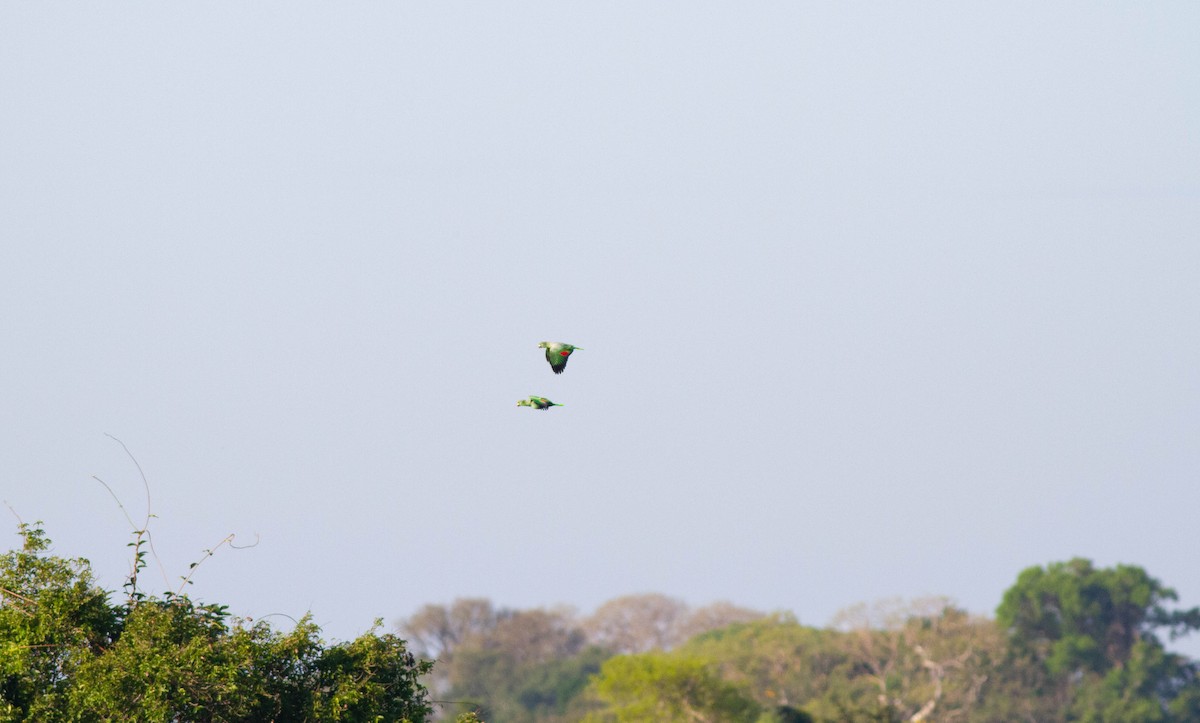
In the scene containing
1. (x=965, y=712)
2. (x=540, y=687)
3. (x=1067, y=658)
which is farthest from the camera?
(x=540, y=687)

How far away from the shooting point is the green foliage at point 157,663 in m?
14.3

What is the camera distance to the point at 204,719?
14.7 metres

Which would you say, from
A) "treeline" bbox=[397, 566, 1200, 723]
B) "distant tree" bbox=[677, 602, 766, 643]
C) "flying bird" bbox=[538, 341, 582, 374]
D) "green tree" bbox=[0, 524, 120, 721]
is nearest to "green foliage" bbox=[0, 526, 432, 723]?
"green tree" bbox=[0, 524, 120, 721]

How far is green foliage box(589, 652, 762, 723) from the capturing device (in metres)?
56.9

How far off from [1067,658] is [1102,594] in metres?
6.29

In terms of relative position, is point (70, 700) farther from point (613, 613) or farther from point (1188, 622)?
point (613, 613)

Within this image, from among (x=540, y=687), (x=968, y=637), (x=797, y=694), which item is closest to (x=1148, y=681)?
(x=968, y=637)

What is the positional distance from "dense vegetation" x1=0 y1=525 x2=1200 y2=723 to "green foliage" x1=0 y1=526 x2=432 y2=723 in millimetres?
18

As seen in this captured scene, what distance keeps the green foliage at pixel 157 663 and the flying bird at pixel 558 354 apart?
3.57m

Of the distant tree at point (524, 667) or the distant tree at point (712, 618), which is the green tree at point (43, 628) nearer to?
the distant tree at point (524, 667)

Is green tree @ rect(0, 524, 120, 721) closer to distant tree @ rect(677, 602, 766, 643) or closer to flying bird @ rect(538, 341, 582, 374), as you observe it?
flying bird @ rect(538, 341, 582, 374)

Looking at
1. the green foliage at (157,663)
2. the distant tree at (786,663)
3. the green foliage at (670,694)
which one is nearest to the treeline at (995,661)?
the distant tree at (786,663)

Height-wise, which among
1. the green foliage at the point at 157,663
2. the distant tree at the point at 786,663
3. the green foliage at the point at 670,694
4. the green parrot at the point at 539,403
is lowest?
the green foliage at the point at 157,663

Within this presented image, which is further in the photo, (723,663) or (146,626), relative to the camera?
(723,663)
